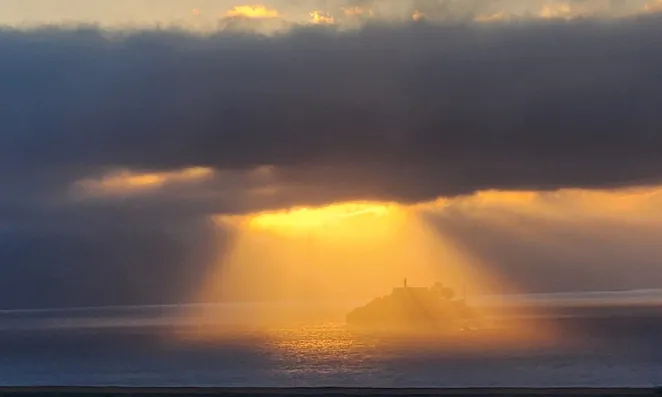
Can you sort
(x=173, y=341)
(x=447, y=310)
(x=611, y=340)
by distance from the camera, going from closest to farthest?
(x=611, y=340) → (x=173, y=341) → (x=447, y=310)

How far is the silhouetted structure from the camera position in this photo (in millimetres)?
148000

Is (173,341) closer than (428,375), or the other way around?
(428,375)
